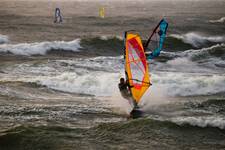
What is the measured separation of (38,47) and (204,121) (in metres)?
19.8

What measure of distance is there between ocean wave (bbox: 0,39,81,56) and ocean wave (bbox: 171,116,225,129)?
17821mm

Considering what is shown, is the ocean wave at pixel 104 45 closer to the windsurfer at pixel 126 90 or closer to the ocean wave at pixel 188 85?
the ocean wave at pixel 188 85

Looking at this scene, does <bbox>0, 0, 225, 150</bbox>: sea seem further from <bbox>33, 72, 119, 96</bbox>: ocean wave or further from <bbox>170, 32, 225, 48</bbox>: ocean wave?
<bbox>170, 32, 225, 48</bbox>: ocean wave

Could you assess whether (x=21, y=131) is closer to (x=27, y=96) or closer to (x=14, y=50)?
(x=27, y=96)

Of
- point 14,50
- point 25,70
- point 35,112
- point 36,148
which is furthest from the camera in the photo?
point 14,50

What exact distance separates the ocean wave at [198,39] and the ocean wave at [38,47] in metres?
9.34

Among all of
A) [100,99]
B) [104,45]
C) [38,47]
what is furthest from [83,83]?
[104,45]

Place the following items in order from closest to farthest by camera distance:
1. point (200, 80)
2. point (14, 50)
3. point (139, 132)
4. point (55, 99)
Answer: point (139, 132) < point (55, 99) < point (200, 80) < point (14, 50)

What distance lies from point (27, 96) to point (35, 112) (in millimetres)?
2770

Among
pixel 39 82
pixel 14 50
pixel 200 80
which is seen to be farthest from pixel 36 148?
pixel 14 50

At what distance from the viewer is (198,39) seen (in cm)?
3922

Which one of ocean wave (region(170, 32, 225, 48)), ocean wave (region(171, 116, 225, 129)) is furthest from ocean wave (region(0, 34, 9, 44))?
ocean wave (region(171, 116, 225, 129))

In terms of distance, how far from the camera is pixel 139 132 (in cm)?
1368

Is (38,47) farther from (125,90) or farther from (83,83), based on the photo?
(125,90)
